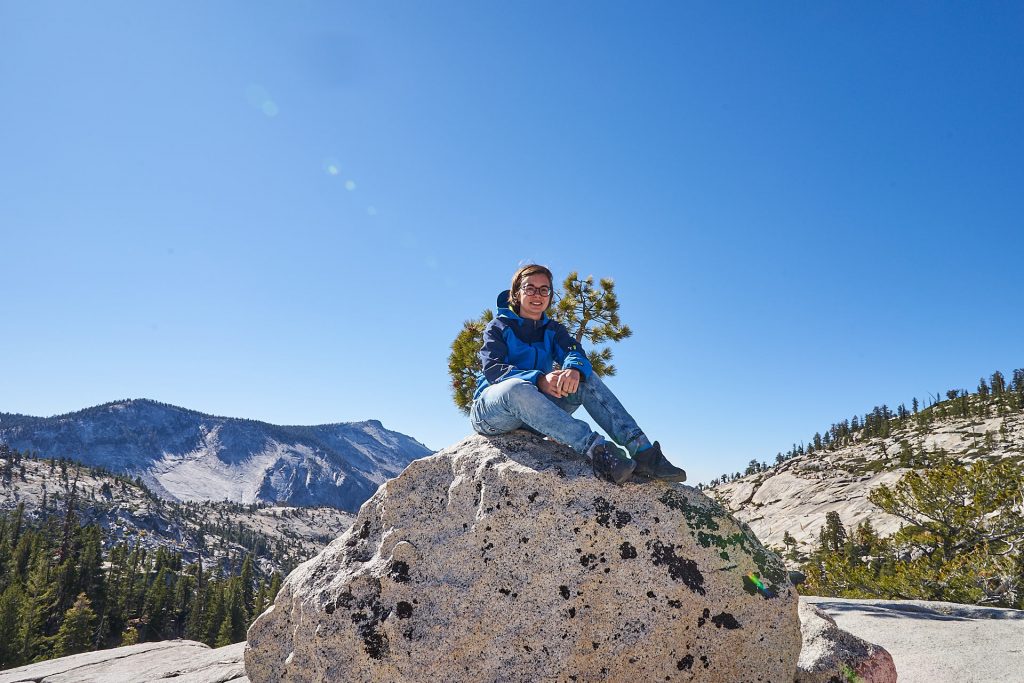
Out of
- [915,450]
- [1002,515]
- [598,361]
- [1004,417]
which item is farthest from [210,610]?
[1004,417]

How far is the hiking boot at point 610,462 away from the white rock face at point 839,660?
238cm

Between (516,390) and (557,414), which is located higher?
(516,390)

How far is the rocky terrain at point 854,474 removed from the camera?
77125mm

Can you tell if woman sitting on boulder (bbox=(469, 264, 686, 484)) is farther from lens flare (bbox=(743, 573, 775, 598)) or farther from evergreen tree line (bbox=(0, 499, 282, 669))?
evergreen tree line (bbox=(0, 499, 282, 669))

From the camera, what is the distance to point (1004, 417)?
310ft

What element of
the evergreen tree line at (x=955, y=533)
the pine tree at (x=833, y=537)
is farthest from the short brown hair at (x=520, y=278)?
the pine tree at (x=833, y=537)

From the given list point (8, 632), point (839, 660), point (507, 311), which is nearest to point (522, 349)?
point (507, 311)

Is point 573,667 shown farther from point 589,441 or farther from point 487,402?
point 487,402

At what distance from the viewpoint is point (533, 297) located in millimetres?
5336

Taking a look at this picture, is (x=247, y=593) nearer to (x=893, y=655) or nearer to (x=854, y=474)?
(x=854, y=474)

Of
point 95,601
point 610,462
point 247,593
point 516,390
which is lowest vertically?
point 247,593

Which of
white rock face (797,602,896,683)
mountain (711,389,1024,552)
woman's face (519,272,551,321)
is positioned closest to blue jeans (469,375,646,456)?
woman's face (519,272,551,321)

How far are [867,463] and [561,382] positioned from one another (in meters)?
118

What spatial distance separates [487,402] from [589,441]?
1088 mm
